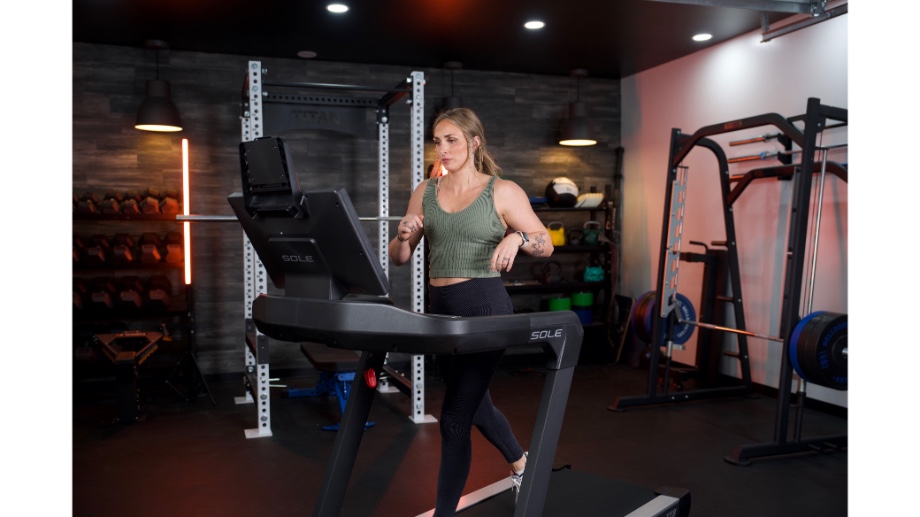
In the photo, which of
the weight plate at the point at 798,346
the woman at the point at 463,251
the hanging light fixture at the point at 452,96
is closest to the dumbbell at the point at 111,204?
the hanging light fixture at the point at 452,96

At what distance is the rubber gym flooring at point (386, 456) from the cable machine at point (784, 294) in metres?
0.09

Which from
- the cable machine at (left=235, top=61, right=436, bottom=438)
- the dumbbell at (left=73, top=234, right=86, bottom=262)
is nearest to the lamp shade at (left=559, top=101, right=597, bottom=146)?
the cable machine at (left=235, top=61, right=436, bottom=438)

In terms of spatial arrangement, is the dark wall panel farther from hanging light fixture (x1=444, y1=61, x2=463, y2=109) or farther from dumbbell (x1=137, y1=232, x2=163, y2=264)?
dumbbell (x1=137, y1=232, x2=163, y2=264)

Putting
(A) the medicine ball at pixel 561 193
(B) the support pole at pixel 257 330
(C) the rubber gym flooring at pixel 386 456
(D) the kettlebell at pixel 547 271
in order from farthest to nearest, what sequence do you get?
(D) the kettlebell at pixel 547 271 → (A) the medicine ball at pixel 561 193 → (B) the support pole at pixel 257 330 → (C) the rubber gym flooring at pixel 386 456

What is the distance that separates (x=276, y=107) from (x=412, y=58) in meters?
1.74

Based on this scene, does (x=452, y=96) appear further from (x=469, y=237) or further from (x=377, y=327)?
(x=377, y=327)

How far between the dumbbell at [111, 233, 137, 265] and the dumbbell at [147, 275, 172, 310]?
22cm

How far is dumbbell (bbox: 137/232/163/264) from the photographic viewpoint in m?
5.43

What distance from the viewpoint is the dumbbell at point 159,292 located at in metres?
5.45

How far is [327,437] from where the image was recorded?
4.44 m

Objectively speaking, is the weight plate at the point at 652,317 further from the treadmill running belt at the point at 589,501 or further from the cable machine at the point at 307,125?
the treadmill running belt at the point at 589,501
